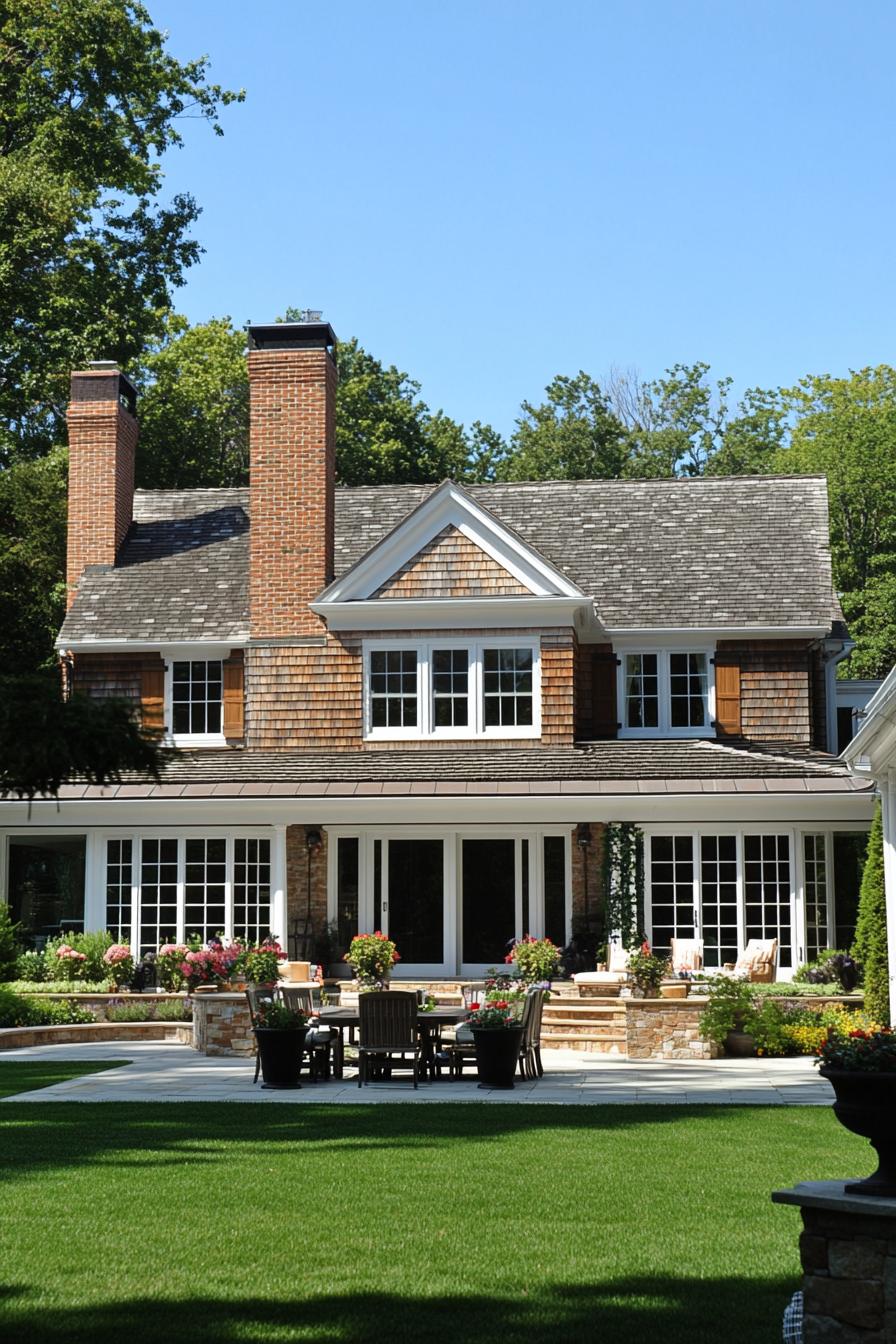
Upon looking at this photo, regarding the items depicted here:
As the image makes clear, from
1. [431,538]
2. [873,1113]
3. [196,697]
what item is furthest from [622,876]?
[873,1113]

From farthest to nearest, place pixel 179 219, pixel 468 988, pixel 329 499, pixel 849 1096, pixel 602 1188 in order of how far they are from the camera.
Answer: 1. pixel 179 219
2. pixel 329 499
3. pixel 468 988
4. pixel 602 1188
5. pixel 849 1096

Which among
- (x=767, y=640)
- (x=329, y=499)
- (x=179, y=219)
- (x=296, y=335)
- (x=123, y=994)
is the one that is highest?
(x=179, y=219)

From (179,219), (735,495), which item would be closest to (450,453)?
(179,219)

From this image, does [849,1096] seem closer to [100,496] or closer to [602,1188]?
[602,1188]

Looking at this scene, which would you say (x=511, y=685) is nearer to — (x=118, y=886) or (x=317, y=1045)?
(x=118, y=886)

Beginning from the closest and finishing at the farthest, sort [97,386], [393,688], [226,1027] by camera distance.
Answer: [226,1027]
[393,688]
[97,386]

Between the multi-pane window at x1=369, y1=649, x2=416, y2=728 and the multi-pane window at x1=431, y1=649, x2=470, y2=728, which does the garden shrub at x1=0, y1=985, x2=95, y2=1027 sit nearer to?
the multi-pane window at x1=369, y1=649, x2=416, y2=728

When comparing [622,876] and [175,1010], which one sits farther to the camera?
[622,876]

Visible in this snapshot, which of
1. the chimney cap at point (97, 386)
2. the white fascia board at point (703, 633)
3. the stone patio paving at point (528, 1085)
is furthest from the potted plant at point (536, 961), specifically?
the chimney cap at point (97, 386)

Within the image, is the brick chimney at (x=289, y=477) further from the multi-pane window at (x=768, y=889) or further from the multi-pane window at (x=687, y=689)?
the multi-pane window at (x=768, y=889)

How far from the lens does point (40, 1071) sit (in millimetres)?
17703

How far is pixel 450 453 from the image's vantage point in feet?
167

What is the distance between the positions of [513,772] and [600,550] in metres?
6.82

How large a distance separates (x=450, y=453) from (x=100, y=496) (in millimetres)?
22639
